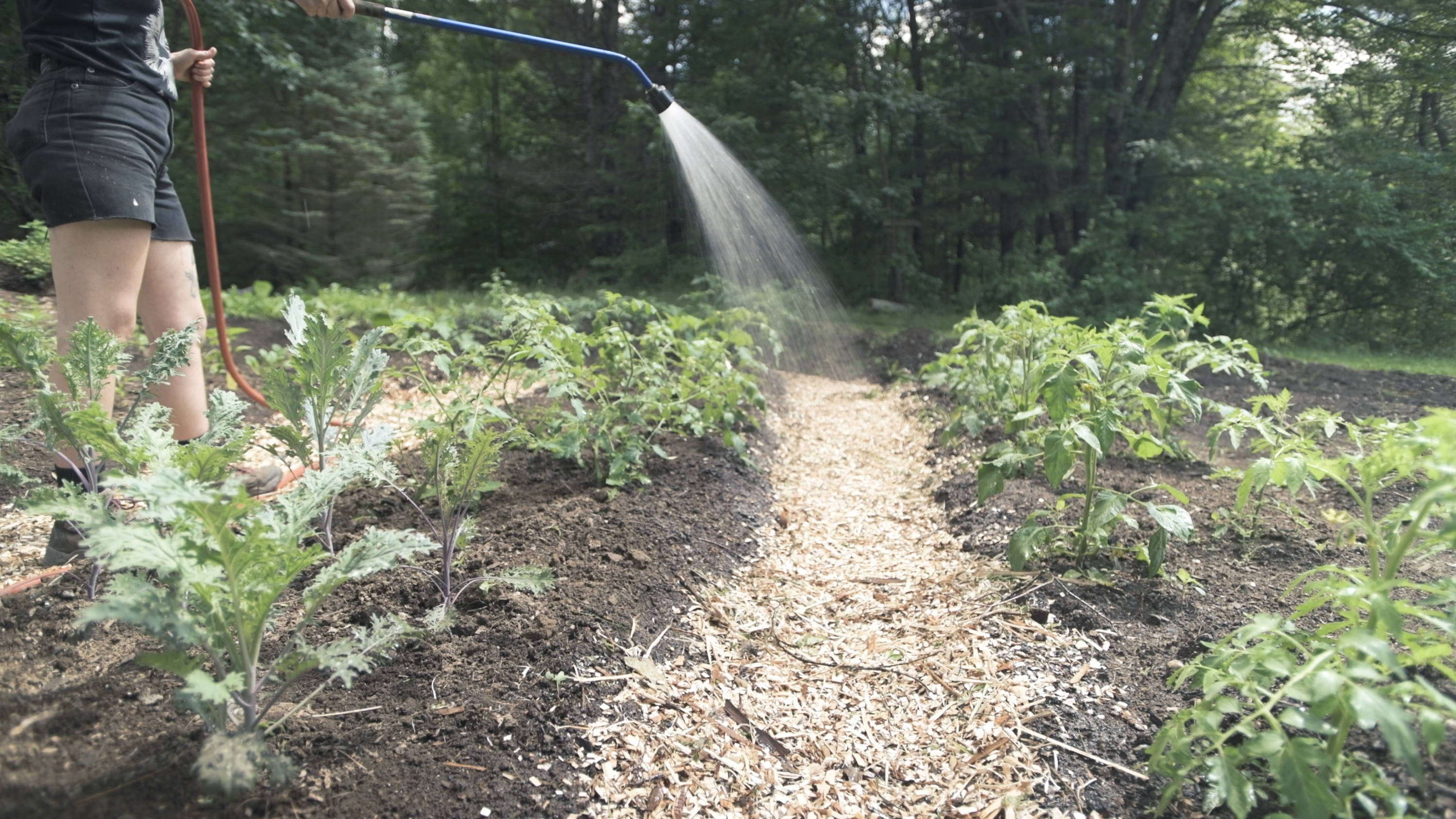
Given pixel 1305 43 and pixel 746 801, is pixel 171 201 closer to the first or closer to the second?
pixel 746 801

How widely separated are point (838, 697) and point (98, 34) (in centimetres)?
248

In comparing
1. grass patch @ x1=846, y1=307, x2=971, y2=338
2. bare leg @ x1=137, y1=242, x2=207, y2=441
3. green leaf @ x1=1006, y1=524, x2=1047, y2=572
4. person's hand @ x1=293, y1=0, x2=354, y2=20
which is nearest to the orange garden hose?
bare leg @ x1=137, y1=242, x2=207, y2=441

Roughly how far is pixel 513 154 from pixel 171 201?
537 inches

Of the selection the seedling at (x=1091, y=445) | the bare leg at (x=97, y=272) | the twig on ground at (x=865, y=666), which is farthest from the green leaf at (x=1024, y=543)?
the bare leg at (x=97, y=272)

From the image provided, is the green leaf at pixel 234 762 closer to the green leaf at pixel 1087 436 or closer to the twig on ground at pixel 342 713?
the twig on ground at pixel 342 713

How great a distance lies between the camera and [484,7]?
14172 mm

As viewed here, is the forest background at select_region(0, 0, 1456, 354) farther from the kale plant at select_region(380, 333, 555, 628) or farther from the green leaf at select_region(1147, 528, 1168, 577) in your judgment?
the kale plant at select_region(380, 333, 555, 628)

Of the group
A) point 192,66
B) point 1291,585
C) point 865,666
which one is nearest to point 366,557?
point 865,666

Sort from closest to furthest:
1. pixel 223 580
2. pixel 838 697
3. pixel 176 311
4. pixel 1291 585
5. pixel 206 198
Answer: pixel 223 580 < pixel 1291 585 < pixel 838 697 < pixel 176 311 < pixel 206 198

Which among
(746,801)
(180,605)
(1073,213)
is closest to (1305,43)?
(1073,213)

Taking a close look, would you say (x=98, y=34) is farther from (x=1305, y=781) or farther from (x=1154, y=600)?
(x=1154, y=600)

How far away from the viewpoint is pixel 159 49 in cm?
223

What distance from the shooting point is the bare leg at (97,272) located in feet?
6.52

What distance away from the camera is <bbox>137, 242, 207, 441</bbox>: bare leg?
92.2 inches
